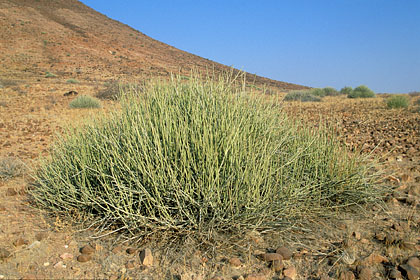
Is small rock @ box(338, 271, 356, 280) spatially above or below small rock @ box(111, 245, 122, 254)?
above

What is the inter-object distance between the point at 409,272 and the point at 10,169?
4.27 metres

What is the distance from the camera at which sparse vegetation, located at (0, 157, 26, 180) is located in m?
3.96

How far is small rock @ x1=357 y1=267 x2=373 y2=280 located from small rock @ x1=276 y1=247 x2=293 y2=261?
43 cm

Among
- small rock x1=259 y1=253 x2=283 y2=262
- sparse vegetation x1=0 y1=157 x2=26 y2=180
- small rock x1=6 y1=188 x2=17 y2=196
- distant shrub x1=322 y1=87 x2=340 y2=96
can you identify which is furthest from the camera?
distant shrub x1=322 y1=87 x2=340 y2=96

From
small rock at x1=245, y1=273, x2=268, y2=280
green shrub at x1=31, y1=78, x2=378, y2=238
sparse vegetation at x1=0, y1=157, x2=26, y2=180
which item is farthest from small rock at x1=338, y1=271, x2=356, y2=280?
sparse vegetation at x1=0, y1=157, x2=26, y2=180

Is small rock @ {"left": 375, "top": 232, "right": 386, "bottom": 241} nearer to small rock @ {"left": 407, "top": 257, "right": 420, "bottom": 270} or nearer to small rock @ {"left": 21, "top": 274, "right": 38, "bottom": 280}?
small rock @ {"left": 407, "top": 257, "right": 420, "bottom": 270}

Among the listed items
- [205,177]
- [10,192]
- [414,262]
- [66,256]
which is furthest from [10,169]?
[414,262]

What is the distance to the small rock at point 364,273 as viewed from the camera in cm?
200

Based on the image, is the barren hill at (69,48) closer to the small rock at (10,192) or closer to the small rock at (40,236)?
the small rock at (10,192)

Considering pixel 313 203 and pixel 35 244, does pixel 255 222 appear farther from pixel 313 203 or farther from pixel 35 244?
pixel 35 244

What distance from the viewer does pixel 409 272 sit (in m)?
2.02

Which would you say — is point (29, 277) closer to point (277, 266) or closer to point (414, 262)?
point (277, 266)

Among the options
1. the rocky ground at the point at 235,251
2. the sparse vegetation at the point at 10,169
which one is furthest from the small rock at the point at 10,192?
the sparse vegetation at the point at 10,169

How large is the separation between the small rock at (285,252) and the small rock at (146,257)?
88 cm
